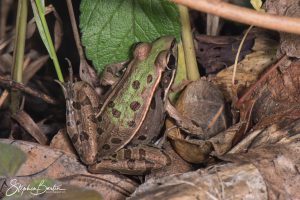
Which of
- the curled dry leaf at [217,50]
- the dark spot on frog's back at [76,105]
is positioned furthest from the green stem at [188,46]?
the dark spot on frog's back at [76,105]

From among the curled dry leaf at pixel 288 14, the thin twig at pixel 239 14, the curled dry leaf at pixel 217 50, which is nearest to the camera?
the thin twig at pixel 239 14

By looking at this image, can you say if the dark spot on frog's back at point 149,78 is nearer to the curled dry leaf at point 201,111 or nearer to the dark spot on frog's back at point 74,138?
the curled dry leaf at point 201,111

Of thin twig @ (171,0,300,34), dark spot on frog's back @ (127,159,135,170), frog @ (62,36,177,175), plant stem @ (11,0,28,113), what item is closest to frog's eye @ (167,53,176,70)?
frog @ (62,36,177,175)

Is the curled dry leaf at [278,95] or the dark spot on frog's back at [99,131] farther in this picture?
the dark spot on frog's back at [99,131]

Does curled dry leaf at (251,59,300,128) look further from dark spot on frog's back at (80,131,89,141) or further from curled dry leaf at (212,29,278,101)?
dark spot on frog's back at (80,131,89,141)

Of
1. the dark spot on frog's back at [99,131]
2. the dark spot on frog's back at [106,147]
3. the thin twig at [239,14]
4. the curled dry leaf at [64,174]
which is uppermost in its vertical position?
the thin twig at [239,14]

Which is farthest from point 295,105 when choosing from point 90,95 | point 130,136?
point 90,95
